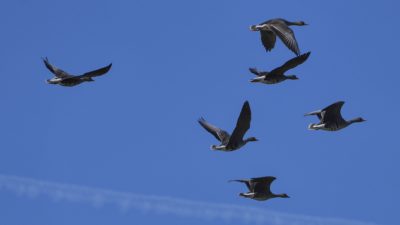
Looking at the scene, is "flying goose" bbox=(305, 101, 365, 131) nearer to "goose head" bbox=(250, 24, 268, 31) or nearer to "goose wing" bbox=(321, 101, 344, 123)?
"goose wing" bbox=(321, 101, 344, 123)

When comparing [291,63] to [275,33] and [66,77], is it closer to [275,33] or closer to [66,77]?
[275,33]

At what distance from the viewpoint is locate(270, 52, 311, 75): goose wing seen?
4377 centimetres

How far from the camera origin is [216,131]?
162ft

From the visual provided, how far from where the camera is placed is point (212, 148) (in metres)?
46.3

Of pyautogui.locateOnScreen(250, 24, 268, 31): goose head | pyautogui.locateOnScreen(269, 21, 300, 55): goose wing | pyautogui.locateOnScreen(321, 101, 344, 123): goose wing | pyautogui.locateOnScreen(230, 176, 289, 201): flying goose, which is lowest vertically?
pyautogui.locateOnScreen(230, 176, 289, 201): flying goose

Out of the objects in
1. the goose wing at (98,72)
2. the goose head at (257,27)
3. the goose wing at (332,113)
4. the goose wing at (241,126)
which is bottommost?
the goose wing at (241,126)

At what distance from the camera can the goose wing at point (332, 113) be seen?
4742cm

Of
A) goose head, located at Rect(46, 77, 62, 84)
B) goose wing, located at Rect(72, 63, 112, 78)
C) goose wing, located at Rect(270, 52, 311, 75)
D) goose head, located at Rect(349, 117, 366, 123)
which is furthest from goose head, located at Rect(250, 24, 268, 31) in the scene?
goose head, located at Rect(46, 77, 62, 84)

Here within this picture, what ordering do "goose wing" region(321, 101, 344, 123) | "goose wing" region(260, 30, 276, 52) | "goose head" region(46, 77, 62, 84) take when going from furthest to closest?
"goose wing" region(260, 30, 276, 52) < "goose wing" region(321, 101, 344, 123) < "goose head" region(46, 77, 62, 84)

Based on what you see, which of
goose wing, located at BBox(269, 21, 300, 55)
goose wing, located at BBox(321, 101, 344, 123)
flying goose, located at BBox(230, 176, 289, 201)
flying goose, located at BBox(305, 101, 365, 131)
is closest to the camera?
goose wing, located at BBox(269, 21, 300, 55)

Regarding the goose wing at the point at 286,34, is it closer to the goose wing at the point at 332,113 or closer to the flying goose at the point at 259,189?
the goose wing at the point at 332,113

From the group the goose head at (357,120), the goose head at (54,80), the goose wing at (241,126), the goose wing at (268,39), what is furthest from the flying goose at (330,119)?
the goose head at (54,80)

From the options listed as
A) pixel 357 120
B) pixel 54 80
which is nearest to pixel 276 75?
pixel 357 120

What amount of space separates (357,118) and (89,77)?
35.9ft
